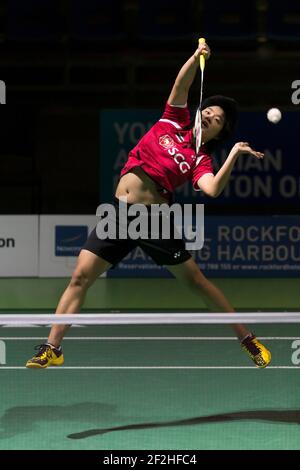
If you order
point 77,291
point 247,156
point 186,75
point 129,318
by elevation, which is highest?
point 247,156

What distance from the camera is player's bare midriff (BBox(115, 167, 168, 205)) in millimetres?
4910

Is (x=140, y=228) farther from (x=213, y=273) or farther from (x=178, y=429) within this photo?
(x=213, y=273)

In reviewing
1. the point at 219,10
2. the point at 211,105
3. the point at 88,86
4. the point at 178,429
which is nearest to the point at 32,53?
the point at 88,86

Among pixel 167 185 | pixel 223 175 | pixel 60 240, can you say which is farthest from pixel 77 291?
pixel 60 240

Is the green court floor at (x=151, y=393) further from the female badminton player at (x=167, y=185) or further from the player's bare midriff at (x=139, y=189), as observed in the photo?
the player's bare midriff at (x=139, y=189)

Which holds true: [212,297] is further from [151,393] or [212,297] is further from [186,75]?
[186,75]

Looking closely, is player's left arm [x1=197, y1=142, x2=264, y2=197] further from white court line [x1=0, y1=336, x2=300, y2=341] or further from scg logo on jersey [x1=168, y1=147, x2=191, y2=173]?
white court line [x1=0, y1=336, x2=300, y2=341]

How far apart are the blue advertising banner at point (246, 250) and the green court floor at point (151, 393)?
156cm

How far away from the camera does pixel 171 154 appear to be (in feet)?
16.0

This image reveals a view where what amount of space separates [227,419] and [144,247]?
40.5 inches

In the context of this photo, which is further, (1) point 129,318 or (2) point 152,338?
(2) point 152,338

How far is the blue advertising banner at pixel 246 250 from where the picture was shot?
9.05m

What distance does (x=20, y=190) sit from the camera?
30.3 ft
